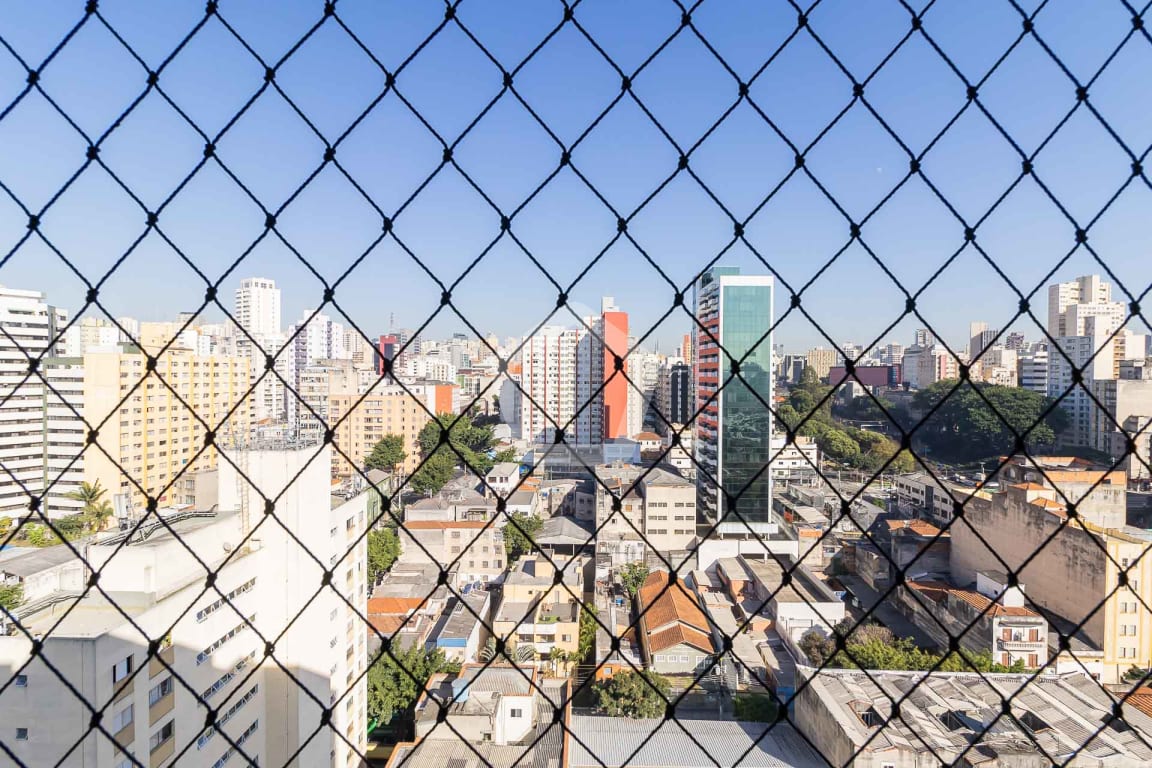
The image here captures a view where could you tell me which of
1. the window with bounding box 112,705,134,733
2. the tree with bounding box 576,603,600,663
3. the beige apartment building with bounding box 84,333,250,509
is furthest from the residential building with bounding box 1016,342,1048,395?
the window with bounding box 112,705,134,733

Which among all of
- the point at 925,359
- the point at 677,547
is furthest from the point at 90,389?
the point at 925,359

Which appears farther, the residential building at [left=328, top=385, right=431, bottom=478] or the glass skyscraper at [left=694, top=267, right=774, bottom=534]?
the residential building at [left=328, top=385, right=431, bottom=478]

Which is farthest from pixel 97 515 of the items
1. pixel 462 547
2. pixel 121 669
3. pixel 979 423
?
pixel 979 423

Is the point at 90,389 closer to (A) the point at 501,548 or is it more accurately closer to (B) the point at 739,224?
(A) the point at 501,548

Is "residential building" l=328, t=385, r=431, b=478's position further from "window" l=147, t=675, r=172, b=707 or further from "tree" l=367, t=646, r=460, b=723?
"window" l=147, t=675, r=172, b=707

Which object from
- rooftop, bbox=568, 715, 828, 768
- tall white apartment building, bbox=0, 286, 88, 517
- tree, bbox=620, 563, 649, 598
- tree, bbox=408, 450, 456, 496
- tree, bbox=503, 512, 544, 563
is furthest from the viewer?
tree, bbox=408, 450, 456, 496

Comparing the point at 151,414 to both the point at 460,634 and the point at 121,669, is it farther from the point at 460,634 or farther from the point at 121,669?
the point at 121,669

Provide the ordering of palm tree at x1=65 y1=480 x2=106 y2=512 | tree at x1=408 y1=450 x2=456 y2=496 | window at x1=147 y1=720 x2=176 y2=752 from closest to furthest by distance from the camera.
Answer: window at x1=147 y1=720 x2=176 y2=752, palm tree at x1=65 y1=480 x2=106 y2=512, tree at x1=408 y1=450 x2=456 y2=496
